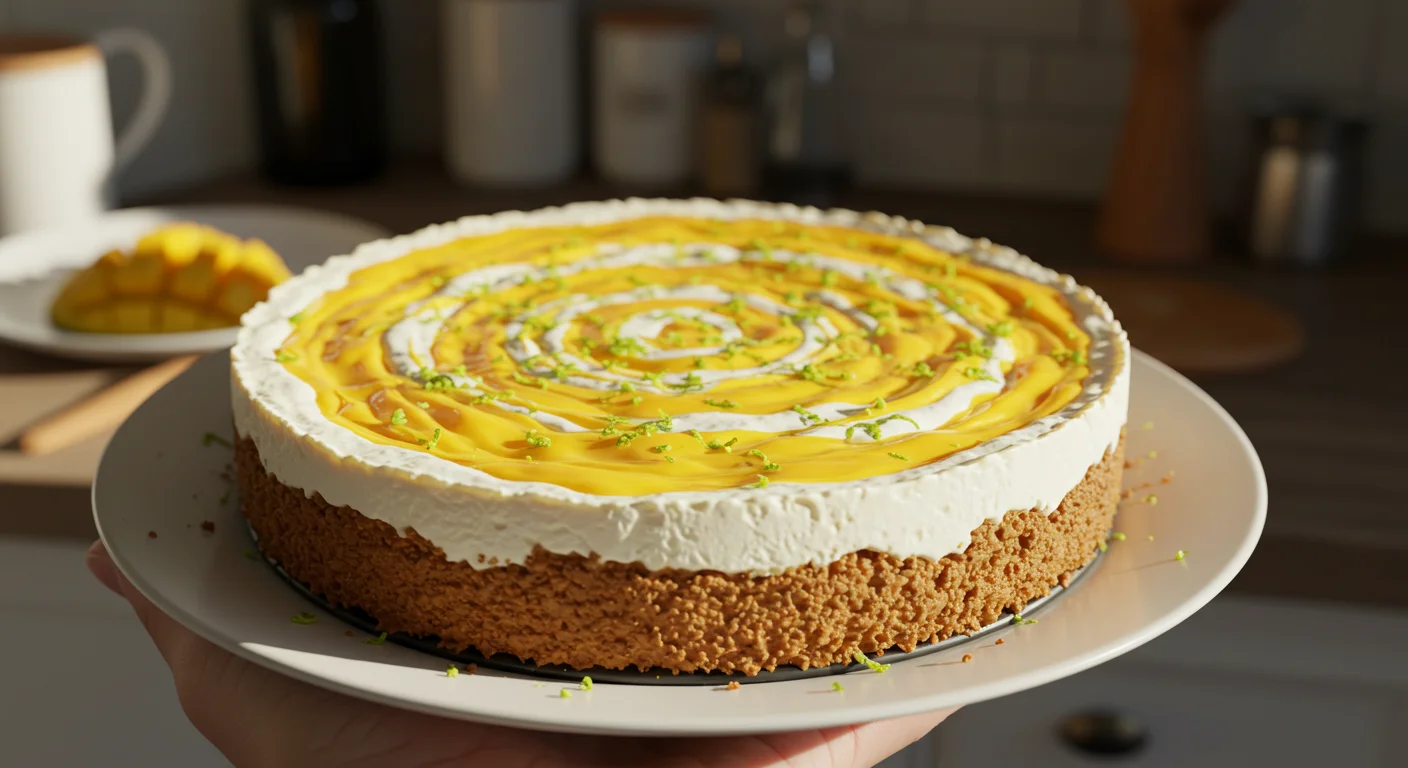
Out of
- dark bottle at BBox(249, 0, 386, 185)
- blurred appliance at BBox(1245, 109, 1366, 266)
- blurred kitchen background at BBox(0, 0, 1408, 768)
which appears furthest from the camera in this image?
dark bottle at BBox(249, 0, 386, 185)

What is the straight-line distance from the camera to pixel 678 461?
3.24 feet

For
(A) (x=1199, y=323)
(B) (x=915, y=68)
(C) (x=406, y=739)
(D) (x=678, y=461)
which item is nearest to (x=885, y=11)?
(B) (x=915, y=68)

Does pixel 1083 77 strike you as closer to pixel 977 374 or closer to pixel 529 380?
pixel 977 374

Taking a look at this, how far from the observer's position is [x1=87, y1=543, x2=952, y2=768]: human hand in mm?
1020

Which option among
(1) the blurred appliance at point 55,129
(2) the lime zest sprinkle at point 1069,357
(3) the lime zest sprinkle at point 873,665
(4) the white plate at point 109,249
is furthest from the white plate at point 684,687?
(1) the blurred appliance at point 55,129

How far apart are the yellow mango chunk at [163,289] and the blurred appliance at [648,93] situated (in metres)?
0.90

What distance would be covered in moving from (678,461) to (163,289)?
0.99 m

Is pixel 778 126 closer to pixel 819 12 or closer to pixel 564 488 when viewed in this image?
pixel 819 12

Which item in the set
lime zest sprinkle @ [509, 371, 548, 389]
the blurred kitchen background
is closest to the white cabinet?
the blurred kitchen background

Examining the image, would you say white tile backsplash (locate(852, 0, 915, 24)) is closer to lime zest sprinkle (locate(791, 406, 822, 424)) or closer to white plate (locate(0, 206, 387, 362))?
white plate (locate(0, 206, 387, 362))

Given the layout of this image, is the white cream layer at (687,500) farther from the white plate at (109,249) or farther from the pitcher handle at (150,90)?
the pitcher handle at (150,90)

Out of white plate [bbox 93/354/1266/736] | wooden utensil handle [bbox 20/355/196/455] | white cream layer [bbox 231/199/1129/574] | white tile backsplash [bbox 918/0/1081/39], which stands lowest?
wooden utensil handle [bbox 20/355/196/455]

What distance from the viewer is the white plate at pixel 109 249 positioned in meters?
1.64

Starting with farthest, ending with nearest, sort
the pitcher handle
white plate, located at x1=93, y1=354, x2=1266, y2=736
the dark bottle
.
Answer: the dark bottle, the pitcher handle, white plate, located at x1=93, y1=354, x2=1266, y2=736
